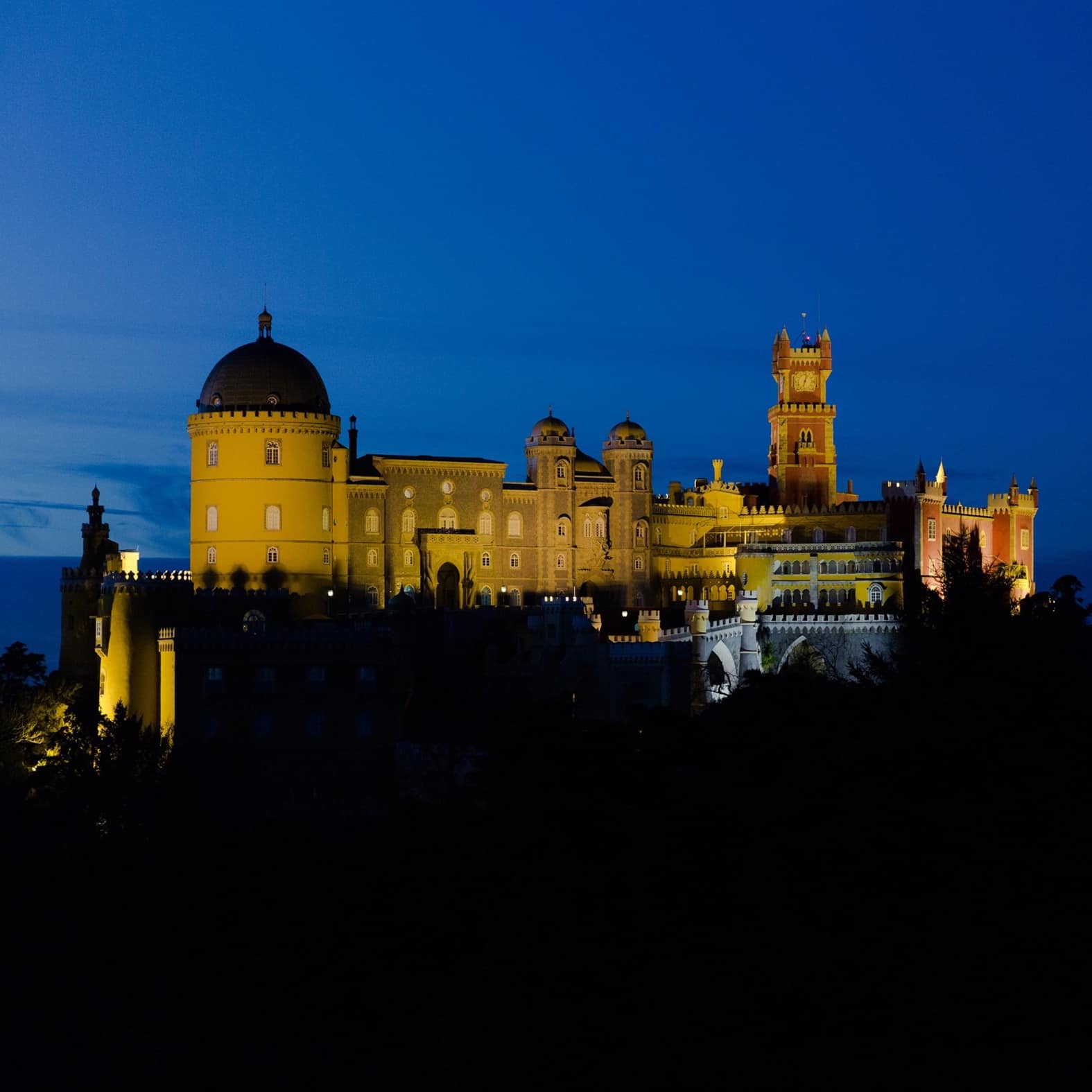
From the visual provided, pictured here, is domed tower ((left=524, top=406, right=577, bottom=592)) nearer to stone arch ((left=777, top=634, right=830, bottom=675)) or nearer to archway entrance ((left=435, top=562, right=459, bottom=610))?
archway entrance ((left=435, top=562, right=459, bottom=610))

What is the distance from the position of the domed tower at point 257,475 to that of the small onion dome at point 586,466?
15840mm

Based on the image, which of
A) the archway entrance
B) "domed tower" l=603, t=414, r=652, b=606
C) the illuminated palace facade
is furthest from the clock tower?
the archway entrance

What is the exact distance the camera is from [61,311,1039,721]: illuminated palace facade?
76.5 metres

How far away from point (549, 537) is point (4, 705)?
26607 mm

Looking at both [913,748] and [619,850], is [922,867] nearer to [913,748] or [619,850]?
[913,748]

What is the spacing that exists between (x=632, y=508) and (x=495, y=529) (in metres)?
7.41

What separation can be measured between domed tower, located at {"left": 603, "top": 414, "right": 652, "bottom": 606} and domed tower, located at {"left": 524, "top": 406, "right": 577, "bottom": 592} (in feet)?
8.37

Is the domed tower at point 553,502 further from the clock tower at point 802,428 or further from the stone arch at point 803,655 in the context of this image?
the clock tower at point 802,428

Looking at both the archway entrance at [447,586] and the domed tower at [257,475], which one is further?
the archway entrance at [447,586]

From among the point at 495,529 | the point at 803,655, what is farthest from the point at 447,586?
the point at 803,655

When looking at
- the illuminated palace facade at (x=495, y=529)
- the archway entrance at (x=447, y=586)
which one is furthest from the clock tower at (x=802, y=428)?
the archway entrance at (x=447, y=586)

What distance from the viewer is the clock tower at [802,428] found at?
98438mm

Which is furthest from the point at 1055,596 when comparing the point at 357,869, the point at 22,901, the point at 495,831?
the point at 22,901

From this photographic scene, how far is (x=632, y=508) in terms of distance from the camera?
3501 inches
